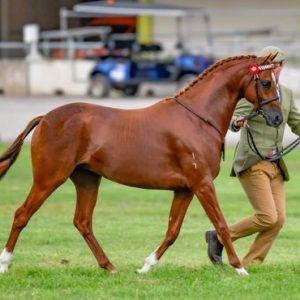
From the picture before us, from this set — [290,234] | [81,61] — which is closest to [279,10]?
[81,61]

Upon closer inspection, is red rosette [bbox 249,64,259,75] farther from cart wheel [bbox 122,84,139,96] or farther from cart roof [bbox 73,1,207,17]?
cart roof [bbox 73,1,207,17]

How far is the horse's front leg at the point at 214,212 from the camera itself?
372 inches

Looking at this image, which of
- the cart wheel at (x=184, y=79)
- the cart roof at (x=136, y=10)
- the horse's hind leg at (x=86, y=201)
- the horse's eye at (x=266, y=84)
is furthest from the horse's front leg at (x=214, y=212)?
the cart roof at (x=136, y=10)

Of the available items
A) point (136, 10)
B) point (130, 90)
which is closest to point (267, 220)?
point (130, 90)

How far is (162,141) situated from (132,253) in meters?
2.91

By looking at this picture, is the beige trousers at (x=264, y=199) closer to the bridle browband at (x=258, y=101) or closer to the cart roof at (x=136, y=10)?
the bridle browband at (x=258, y=101)

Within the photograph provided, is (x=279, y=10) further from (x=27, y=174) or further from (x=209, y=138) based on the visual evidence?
(x=209, y=138)

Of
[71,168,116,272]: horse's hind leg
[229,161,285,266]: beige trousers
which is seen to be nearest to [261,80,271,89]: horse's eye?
[229,161,285,266]: beige trousers

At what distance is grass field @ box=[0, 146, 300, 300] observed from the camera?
28.4 feet

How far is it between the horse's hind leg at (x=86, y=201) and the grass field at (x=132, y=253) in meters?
0.29

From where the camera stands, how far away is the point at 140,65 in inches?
→ 1377

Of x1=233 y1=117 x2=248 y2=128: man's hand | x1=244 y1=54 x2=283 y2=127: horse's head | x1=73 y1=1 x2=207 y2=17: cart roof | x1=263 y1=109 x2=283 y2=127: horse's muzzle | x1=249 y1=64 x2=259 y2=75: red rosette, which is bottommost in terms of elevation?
x1=73 y1=1 x2=207 y2=17: cart roof

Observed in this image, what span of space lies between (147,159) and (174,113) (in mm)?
Answer: 476

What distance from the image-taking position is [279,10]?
4188 cm
